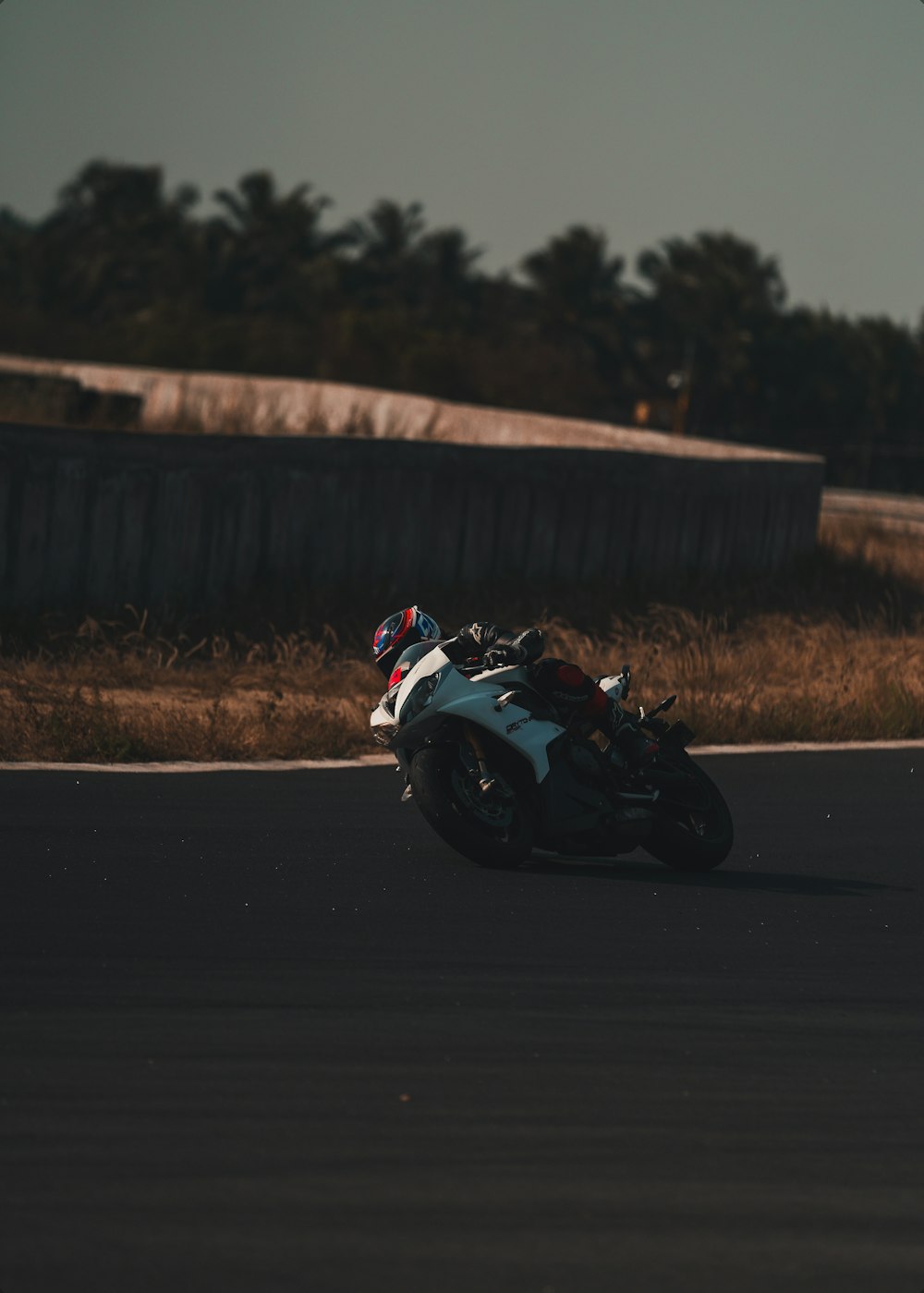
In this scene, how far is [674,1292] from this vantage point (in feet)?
14.0

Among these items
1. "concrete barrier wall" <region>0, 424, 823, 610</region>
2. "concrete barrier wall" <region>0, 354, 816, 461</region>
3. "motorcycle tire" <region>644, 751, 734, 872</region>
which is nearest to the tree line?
"concrete barrier wall" <region>0, 354, 816, 461</region>

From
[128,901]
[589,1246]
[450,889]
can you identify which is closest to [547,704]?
[450,889]

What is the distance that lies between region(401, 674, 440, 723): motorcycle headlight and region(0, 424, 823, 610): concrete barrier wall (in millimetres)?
7830

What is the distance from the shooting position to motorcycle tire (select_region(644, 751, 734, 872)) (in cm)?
911

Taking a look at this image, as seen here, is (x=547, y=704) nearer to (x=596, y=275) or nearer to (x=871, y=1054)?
(x=871, y=1054)

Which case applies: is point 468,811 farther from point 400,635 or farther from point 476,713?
point 400,635

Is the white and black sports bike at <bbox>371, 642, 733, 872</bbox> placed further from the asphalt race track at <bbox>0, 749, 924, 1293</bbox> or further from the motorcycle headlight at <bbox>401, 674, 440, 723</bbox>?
the asphalt race track at <bbox>0, 749, 924, 1293</bbox>

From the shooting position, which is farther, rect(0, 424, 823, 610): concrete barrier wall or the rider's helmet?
rect(0, 424, 823, 610): concrete barrier wall

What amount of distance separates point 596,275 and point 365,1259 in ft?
329

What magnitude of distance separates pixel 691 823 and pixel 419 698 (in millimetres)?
1498

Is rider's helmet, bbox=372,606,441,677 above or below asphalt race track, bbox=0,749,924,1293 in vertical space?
above

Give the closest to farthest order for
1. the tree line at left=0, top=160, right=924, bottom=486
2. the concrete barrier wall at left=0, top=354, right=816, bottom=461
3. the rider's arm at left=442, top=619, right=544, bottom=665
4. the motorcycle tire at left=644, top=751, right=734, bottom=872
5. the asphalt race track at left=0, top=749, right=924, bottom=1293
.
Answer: the asphalt race track at left=0, top=749, right=924, bottom=1293, the rider's arm at left=442, top=619, right=544, bottom=665, the motorcycle tire at left=644, top=751, right=734, bottom=872, the concrete barrier wall at left=0, top=354, right=816, bottom=461, the tree line at left=0, top=160, right=924, bottom=486

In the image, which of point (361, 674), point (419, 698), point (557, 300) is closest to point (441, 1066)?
point (419, 698)

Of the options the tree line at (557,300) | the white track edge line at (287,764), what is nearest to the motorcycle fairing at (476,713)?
the white track edge line at (287,764)
